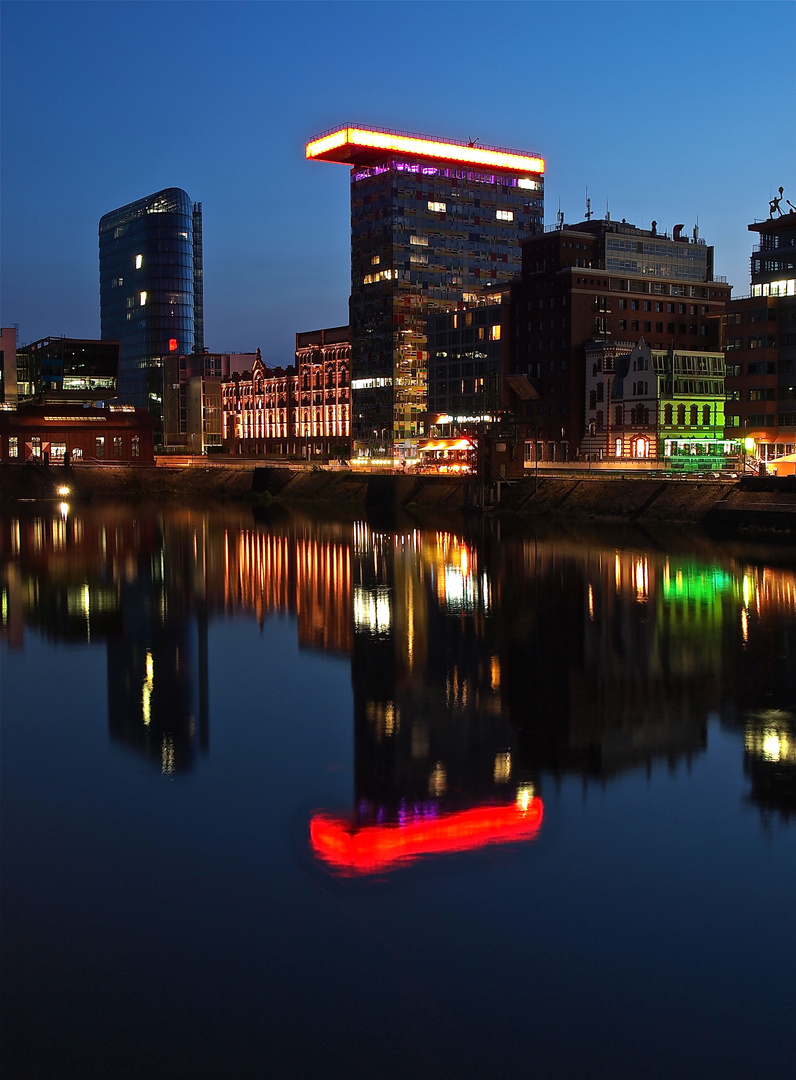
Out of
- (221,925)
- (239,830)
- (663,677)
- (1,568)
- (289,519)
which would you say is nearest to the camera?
(221,925)

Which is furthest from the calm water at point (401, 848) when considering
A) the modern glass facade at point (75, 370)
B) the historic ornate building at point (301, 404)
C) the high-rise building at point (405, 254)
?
the modern glass facade at point (75, 370)

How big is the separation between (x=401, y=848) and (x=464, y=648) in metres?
16.8

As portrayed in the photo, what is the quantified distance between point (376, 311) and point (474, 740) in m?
143

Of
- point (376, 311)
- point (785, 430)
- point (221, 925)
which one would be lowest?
point (221, 925)

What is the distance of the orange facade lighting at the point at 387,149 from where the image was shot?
158 m

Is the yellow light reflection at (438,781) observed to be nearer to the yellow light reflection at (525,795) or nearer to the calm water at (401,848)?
the calm water at (401,848)

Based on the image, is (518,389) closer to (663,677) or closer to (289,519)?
(289,519)

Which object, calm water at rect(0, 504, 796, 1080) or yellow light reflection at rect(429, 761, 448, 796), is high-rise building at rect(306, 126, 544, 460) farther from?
yellow light reflection at rect(429, 761, 448, 796)

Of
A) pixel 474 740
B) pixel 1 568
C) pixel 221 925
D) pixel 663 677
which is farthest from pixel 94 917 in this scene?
pixel 1 568

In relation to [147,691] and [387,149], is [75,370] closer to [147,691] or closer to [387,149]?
[387,149]

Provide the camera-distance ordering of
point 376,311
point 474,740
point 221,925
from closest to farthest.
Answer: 1. point 221,925
2. point 474,740
3. point 376,311

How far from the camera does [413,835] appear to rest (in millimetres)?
17344

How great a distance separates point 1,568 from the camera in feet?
179

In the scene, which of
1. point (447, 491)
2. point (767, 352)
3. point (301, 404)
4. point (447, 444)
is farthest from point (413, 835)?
point (301, 404)
